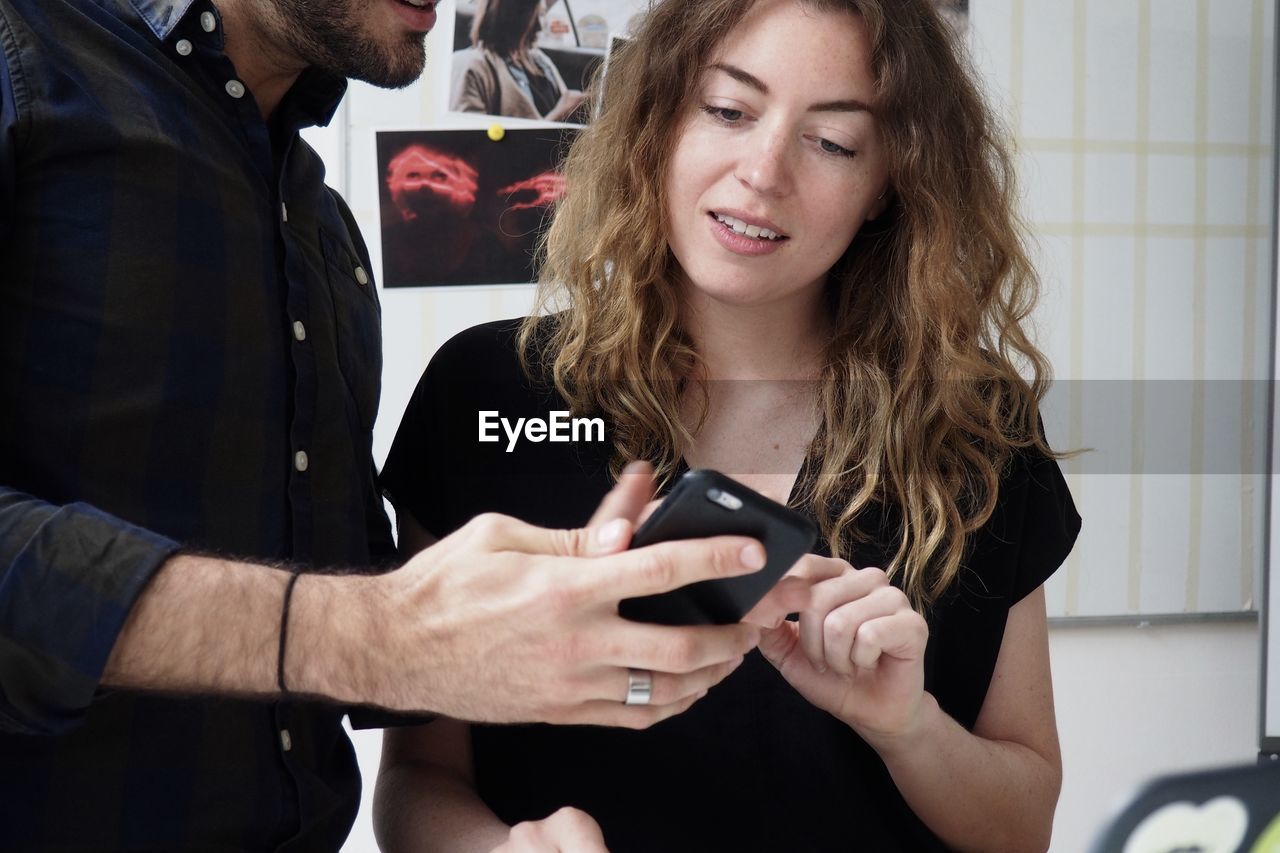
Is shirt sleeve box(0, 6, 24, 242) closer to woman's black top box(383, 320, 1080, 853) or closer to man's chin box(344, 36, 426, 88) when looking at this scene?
man's chin box(344, 36, 426, 88)

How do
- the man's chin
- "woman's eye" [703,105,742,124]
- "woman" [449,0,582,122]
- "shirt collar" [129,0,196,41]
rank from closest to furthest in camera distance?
1. "shirt collar" [129,0,196,41]
2. the man's chin
3. "woman's eye" [703,105,742,124]
4. "woman" [449,0,582,122]

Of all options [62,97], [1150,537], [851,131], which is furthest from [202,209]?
[1150,537]

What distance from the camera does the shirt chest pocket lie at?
1.08 metres

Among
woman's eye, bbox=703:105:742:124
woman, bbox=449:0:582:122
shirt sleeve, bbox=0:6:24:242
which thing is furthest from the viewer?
woman, bbox=449:0:582:122

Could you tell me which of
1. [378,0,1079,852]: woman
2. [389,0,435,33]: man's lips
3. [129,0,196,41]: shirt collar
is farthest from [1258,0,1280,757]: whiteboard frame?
[129,0,196,41]: shirt collar

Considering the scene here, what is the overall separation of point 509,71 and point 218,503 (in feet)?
4.35

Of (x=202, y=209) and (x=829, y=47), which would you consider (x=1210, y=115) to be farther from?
(x=202, y=209)

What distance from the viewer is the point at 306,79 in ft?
3.46

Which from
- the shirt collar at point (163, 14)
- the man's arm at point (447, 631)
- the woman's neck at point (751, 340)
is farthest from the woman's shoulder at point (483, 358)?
the man's arm at point (447, 631)

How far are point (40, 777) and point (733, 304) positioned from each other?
73 cm

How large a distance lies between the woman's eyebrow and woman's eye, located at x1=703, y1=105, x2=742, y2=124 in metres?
0.03

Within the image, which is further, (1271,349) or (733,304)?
(1271,349)

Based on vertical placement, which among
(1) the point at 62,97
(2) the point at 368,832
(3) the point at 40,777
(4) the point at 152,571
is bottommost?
→ (2) the point at 368,832

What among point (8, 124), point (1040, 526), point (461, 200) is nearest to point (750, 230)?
point (1040, 526)
